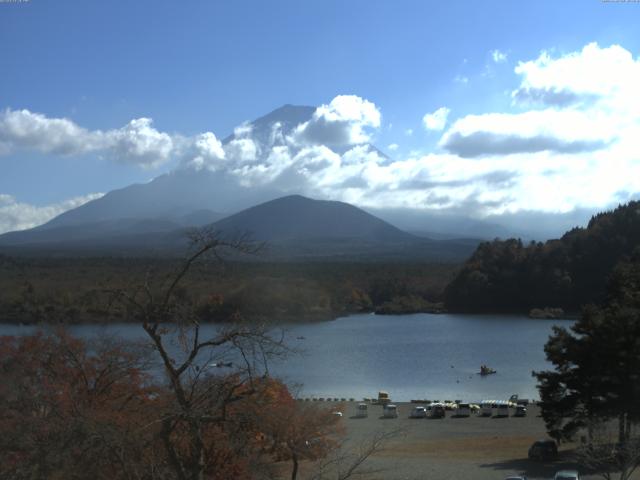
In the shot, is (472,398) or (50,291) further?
(50,291)

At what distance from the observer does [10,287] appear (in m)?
→ 38.5

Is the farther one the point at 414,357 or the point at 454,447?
the point at 414,357

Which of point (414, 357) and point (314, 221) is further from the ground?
point (314, 221)

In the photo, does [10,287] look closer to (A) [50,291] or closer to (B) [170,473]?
(A) [50,291]

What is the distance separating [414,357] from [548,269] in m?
24.6

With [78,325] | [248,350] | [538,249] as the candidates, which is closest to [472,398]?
[78,325]

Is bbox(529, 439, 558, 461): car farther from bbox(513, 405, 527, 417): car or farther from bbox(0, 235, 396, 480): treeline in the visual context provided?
bbox(0, 235, 396, 480): treeline

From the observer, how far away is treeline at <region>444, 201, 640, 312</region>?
52250 millimetres

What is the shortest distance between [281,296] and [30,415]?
30315mm

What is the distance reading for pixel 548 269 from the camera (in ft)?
178

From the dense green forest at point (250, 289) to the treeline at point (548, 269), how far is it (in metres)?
4.17

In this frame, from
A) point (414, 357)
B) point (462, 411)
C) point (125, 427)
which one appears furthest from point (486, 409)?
point (125, 427)

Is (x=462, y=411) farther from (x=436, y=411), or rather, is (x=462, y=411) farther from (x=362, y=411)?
(x=362, y=411)

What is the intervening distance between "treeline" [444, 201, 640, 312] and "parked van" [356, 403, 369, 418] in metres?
34.4
